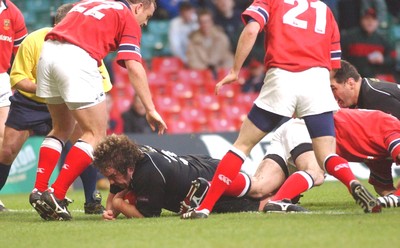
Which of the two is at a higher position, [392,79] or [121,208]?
[121,208]

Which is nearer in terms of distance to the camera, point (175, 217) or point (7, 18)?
point (175, 217)

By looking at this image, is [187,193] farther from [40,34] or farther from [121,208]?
[40,34]

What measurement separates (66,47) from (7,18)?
2.24m

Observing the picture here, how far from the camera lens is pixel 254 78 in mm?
16141

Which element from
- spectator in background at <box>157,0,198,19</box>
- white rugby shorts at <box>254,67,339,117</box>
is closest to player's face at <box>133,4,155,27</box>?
white rugby shorts at <box>254,67,339,117</box>

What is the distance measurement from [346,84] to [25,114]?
2.94 metres

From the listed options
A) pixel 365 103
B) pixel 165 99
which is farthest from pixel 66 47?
pixel 165 99

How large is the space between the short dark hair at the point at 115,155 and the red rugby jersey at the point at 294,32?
118 centimetres

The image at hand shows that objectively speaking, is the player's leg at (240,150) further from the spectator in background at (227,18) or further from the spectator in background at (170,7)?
the spectator in background at (170,7)

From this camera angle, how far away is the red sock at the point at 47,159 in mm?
7373

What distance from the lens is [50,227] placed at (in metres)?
6.70

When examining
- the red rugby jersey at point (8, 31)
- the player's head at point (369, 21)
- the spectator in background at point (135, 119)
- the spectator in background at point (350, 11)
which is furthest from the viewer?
the spectator in background at point (350, 11)

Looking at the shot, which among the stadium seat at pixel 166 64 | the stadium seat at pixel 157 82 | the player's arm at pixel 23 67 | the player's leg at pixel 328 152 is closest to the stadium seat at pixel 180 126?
the stadium seat at pixel 157 82

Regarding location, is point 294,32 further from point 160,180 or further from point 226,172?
point 160,180
